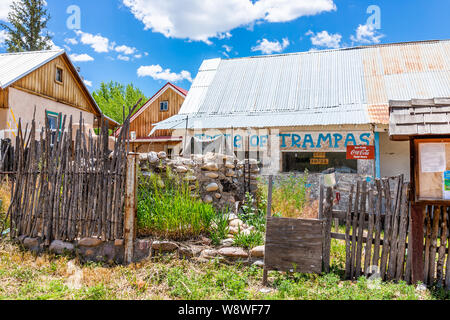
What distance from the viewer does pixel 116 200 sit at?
4414 millimetres

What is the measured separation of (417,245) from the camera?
3582mm

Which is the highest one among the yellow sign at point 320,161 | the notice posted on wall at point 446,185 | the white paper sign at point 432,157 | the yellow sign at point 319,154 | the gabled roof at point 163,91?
the gabled roof at point 163,91

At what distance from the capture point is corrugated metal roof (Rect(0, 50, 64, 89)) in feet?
39.2

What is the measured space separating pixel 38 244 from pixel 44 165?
1.24 m

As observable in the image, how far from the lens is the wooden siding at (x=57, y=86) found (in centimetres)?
1308

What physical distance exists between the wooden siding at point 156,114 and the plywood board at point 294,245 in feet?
61.4

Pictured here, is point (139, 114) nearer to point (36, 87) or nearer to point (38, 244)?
point (36, 87)

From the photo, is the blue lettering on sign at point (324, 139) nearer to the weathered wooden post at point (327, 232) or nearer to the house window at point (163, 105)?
the weathered wooden post at point (327, 232)

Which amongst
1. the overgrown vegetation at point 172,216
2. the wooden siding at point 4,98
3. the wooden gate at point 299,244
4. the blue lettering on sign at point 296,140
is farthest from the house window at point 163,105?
the wooden gate at point 299,244

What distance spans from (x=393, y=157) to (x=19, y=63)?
1586 cm

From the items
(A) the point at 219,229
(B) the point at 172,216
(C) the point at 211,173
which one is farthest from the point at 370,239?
(C) the point at 211,173

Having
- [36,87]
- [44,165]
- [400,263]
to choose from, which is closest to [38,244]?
[44,165]

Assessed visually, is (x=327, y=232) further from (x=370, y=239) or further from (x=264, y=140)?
(x=264, y=140)

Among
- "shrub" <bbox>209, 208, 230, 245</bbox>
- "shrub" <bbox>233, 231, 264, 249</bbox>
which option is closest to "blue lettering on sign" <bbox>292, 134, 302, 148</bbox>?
"shrub" <bbox>209, 208, 230, 245</bbox>
